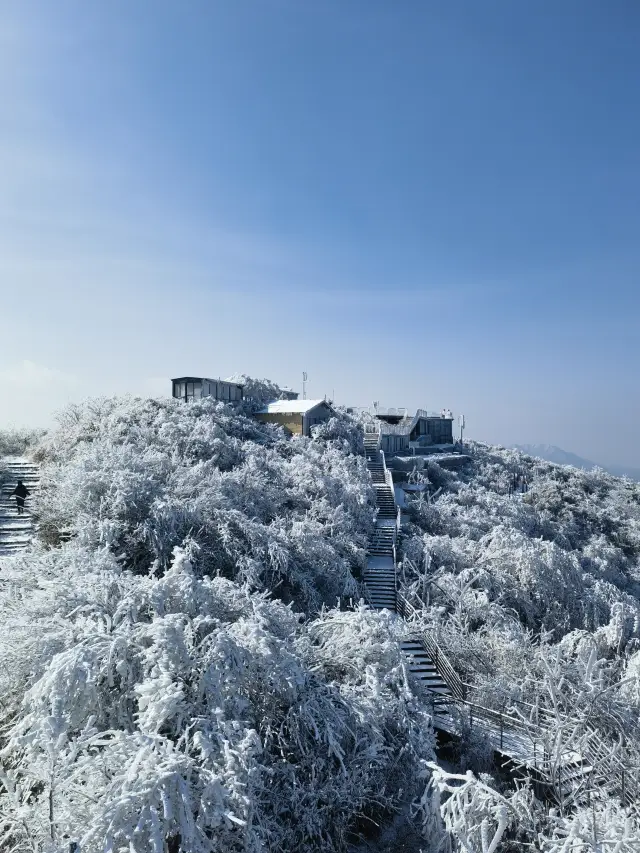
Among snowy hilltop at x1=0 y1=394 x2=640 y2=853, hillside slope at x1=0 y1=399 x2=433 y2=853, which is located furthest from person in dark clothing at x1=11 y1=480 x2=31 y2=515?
hillside slope at x1=0 y1=399 x2=433 y2=853

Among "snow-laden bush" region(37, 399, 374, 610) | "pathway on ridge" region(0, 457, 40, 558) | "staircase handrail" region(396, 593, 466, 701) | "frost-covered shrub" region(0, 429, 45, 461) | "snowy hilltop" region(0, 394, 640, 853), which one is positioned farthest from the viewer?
"frost-covered shrub" region(0, 429, 45, 461)

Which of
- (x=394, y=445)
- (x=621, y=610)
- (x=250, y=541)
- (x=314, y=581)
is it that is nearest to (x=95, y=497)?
(x=250, y=541)

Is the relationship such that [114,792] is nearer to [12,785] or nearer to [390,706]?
[12,785]

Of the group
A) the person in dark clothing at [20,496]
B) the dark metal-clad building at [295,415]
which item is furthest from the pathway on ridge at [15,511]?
the dark metal-clad building at [295,415]

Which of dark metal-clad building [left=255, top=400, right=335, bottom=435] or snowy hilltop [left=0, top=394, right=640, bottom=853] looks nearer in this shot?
snowy hilltop [left=0, top=394, right=640, bottom=853]

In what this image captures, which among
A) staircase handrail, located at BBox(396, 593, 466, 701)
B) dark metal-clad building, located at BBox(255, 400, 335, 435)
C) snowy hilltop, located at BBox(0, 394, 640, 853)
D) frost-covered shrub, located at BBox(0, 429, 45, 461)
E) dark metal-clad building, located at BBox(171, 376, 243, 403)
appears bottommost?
staircase handrail, located at BBox(396, 593, 466, 701)

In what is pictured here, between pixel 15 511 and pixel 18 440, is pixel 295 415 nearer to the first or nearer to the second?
pixel 18 440

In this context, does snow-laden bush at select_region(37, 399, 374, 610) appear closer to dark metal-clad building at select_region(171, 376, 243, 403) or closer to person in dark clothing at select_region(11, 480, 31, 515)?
person in dark clothing at select_region(11, 480, 31, 515)

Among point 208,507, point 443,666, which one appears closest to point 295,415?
point 208,507
